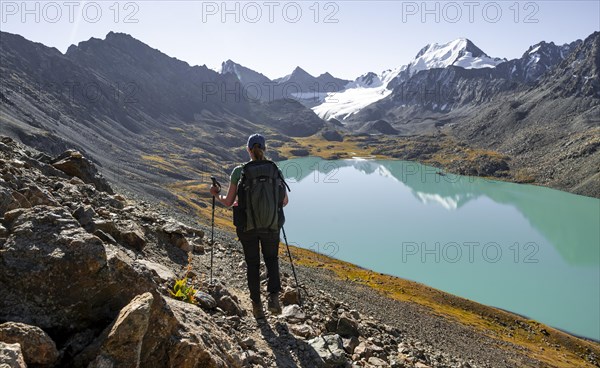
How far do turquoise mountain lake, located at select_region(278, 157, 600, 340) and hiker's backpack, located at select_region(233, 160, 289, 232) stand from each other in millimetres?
35585

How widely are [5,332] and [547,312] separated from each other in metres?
41.6

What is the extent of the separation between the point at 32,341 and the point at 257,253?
13.7 feet

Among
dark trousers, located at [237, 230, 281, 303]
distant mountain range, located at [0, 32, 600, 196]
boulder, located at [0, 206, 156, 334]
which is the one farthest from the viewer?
distant mountain range, located at [0, 32, 600, 196]

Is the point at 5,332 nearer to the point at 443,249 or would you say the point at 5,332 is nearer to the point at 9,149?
the point at 9,149

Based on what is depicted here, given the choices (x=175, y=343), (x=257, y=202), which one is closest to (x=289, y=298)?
(x=257, y=202)

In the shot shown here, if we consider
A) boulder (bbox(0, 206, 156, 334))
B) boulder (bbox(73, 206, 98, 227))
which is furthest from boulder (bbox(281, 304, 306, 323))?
boulder (bbox(73, 206, 98, 227))

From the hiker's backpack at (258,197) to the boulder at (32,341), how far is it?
3.60 m

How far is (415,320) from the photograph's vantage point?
22.0m

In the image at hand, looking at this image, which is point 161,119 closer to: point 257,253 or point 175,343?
point 257,253

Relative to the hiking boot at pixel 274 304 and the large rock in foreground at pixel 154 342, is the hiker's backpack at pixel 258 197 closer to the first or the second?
the hiking boot at pixel 274 304

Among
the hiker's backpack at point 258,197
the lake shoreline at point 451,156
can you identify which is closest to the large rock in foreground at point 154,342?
the hiker's backpack at point 258,197

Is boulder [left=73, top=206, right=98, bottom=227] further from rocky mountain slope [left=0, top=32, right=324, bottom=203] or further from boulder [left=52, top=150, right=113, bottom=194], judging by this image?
rocky mountain slope [left=0, top=32, right=324, bottom=203]

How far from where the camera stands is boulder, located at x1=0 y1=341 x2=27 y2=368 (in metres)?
3.36

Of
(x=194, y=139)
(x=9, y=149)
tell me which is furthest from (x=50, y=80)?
(x=9, y=149)
